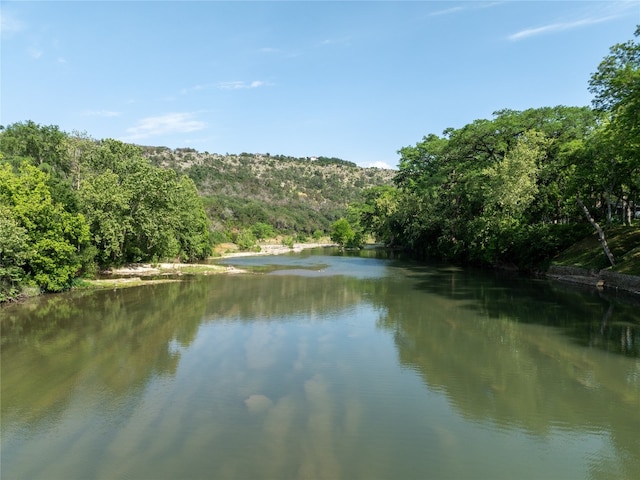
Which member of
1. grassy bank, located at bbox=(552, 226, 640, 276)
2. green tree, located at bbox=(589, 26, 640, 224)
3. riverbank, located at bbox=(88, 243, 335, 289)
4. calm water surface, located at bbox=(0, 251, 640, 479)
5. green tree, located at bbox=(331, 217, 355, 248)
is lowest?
calm water surface, located at bbox=(0, 251, 640, 479)

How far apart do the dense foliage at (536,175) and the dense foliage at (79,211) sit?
30.7 m

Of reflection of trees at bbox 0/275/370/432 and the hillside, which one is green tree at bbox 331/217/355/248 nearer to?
the hillside

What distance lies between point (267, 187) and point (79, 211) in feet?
410

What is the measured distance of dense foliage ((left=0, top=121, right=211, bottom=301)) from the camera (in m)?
25.5

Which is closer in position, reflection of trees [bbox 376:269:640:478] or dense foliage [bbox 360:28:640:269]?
reflection of trees [bbox 376:269:640:478]

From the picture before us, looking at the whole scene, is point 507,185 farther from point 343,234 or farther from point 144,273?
point 343,234

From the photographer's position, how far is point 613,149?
27.7 m

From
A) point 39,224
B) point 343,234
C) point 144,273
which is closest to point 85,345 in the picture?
point 39,224

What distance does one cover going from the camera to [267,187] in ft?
513

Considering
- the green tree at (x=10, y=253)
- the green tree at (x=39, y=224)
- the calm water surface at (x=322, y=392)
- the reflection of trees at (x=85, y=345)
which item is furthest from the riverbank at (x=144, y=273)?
Answer: the calm water surface at (x=322, y=392)

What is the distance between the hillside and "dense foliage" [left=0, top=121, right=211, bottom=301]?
52.1 meters

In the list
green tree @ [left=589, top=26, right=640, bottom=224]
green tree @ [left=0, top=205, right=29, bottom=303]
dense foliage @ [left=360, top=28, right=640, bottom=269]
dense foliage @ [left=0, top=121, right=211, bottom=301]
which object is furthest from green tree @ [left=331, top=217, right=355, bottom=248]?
green tree @ [left=0, top=205, right=29, bottom=303]

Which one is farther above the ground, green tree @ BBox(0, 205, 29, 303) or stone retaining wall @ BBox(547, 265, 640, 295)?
green tree @ BBox(0, 205, 29, 303)

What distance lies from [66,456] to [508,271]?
1618 inches
